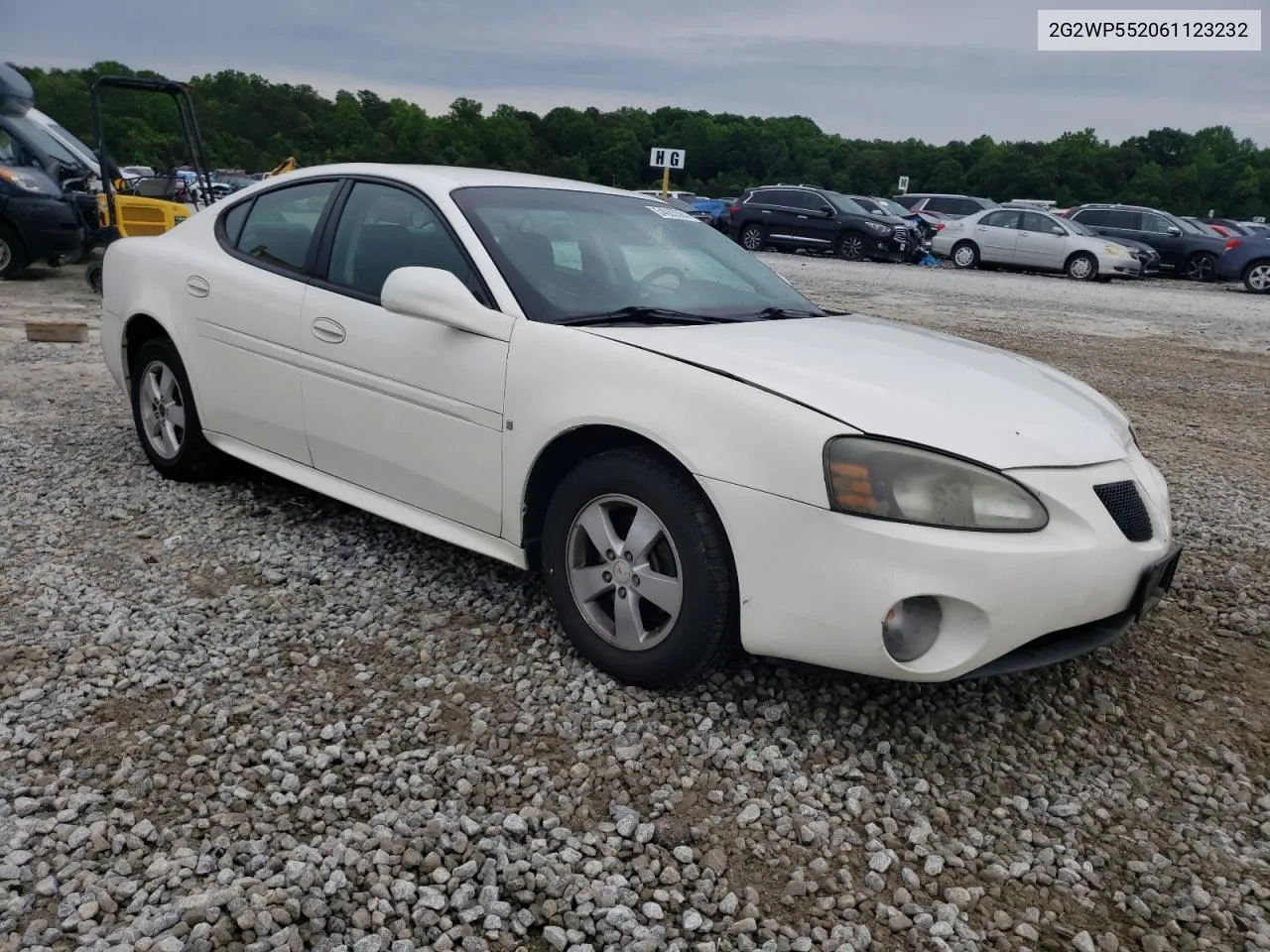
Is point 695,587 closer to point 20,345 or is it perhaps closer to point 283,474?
point 283,474

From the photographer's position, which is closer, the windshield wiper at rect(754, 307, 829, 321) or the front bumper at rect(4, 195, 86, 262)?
the windshield wiper at rect(754, 307, 829, 321)

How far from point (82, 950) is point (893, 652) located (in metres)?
1.90

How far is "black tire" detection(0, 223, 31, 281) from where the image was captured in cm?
1219

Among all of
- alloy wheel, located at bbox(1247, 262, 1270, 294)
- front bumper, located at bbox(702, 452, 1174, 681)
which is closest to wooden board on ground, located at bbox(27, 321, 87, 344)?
front bumper, located at bbox(702, 452, 1174, 681)

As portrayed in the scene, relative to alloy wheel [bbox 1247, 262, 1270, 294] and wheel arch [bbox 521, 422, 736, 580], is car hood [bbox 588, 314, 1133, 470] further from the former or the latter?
alloy wheel [bbox 1247, 262, 1270, 294]

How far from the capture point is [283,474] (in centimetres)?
400

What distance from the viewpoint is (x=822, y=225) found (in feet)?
72.4

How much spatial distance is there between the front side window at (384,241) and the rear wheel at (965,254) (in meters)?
20.1

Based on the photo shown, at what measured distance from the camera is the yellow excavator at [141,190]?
11241 millimetres

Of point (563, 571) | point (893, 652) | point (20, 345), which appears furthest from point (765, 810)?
point (20, 345)

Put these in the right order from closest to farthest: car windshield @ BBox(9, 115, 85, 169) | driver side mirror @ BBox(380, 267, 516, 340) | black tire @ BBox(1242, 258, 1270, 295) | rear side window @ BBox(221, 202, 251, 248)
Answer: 1. driver side mirror @ BBox(380, 267, 516, 340)
2. rear side window @ BBox(221, 202, 251, 248)
3. car windshield @ BBox(9, 115, 85, 169)
4. black tire @ BBox(1242, 258, 1270, 295)

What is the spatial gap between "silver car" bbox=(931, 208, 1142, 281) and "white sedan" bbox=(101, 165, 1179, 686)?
1848 cm

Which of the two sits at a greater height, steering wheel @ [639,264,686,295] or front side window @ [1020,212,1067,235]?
front side window @ [1020,212,1067,235]

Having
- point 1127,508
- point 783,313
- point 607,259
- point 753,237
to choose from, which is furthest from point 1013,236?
point 1127,508
